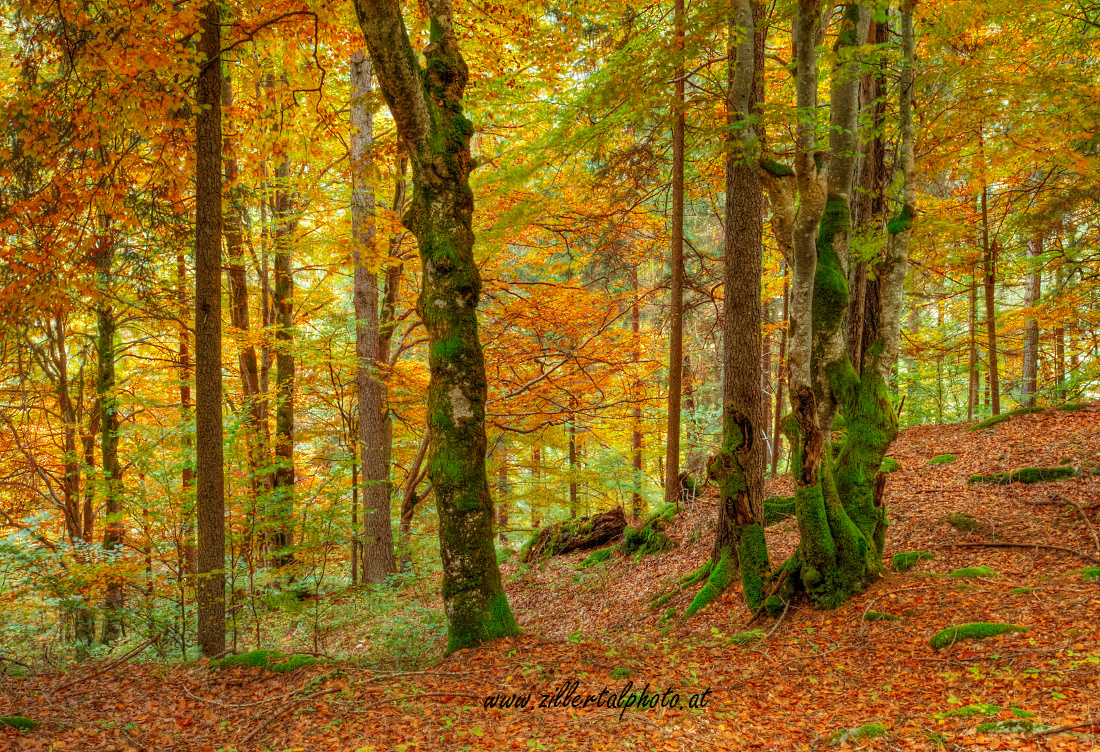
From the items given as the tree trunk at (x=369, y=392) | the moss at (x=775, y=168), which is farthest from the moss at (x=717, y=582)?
the tree trunk at (x=369, y=392)

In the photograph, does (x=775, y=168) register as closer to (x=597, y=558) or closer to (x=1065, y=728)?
(x=1065, y=728)

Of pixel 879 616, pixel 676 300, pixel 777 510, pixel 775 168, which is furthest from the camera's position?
pixel 676 300

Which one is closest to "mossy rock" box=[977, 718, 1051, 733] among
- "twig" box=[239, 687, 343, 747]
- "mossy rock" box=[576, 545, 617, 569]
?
"twig" box=[239, 687, 343, 747]

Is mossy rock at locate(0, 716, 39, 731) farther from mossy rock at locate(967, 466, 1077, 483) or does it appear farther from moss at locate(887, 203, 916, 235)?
mossy rock at locate(967, 466, 1077, 483)

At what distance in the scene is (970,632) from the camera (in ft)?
15.3

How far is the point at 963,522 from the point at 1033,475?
2086 millimetres

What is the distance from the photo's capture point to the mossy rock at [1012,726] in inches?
123

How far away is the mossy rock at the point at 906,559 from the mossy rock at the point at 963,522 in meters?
0.88

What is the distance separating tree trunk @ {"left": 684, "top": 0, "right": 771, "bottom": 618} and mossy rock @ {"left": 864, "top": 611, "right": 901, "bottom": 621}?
3.38ft

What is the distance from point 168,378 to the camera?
44.1ft

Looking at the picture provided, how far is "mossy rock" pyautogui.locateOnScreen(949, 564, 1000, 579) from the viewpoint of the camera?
19.3ft

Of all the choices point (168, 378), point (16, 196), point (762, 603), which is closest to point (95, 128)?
point (16, 196)

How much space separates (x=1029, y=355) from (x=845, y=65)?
1175cm

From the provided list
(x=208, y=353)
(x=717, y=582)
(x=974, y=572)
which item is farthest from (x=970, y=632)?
(x=208, y=353)
